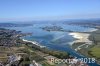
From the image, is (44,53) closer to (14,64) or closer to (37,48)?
(37,48)

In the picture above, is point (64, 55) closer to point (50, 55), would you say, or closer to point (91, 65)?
point (50, 55)

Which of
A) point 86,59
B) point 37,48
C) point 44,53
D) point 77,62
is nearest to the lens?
point 77,62

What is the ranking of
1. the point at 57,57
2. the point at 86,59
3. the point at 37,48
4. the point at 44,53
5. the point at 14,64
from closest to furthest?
the point at 14,64, the point at 86,59, the point at 57,57, the point at 44,53, the point at 37,48

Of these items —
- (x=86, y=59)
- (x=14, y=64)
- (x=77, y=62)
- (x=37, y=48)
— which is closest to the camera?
(x=14, y=64)

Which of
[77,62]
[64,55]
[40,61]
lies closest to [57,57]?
[64,55]

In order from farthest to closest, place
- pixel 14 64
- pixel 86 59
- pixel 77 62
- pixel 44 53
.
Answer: pixel 44 53
pixel 86 59
pixel 77 62
pixel 14 64

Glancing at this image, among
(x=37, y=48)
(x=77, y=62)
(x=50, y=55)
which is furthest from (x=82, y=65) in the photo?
(x=37, y=48)

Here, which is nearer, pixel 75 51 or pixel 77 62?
pixel 77 62

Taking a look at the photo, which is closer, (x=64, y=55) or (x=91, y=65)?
(x=91, y=65)
